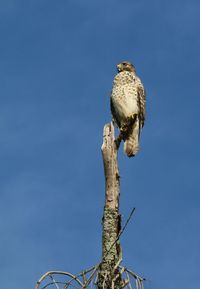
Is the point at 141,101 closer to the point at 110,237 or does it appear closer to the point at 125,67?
the point at 125,67

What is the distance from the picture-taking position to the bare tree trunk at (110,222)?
5.55m

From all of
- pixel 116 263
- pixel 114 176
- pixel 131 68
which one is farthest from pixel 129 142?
pixel 116 263

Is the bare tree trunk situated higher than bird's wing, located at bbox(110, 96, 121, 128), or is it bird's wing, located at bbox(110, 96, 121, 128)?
bird's wing, located at bbox(110, 96, 121, 128)

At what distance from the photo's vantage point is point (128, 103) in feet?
33.3

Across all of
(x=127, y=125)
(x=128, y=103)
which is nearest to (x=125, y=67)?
(x=128, y=103)

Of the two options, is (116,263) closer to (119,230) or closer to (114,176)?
(119,230)

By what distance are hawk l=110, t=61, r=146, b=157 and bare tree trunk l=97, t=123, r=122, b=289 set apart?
3021mm

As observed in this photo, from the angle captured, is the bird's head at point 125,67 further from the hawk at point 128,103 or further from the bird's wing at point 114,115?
the bird's wing at point 114,115

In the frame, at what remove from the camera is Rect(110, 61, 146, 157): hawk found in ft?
32.6

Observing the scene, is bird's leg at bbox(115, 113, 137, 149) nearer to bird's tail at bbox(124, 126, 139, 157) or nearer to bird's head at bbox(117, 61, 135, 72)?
bird's tail at bbox(124, 126, 139, 157)

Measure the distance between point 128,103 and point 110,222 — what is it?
4.33 metres

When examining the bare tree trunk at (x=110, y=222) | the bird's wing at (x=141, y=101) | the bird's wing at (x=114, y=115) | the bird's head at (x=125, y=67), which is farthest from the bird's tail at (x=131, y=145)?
the bare tree trunk at (x=110, y=222)

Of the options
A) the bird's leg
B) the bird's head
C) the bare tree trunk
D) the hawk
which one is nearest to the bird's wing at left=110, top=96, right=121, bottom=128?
the hawk

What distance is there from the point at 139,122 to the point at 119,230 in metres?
4.18
